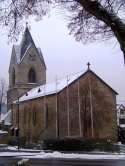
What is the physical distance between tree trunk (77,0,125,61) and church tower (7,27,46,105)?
7256 centimetres

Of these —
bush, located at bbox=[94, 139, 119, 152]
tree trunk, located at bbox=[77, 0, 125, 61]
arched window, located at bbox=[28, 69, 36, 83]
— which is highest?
arched window, located at bbox=[28, 69, 36, 83]

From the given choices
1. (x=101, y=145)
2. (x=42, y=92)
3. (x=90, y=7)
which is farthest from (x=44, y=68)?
(x=90, y=7)

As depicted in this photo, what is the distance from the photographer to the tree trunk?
383 inches

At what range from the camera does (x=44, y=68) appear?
85.1 metres

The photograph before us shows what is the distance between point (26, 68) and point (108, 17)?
74217 millimetres

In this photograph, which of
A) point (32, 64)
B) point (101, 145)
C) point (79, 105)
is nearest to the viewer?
point (101, 145)

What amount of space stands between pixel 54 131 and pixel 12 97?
26.6 m

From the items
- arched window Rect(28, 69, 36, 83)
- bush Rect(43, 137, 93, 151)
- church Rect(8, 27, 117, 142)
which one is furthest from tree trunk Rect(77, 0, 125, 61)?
arched window Rect(28, 69, 36, 83)

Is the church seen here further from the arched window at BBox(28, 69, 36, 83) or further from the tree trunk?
the tree trunk

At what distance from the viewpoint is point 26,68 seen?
8356cm

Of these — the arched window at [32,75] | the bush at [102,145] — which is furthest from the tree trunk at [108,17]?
the arched window at [32,75]

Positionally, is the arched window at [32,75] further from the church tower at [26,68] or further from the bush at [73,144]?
the bush at [73,144]

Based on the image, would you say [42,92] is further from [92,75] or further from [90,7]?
[90,7]

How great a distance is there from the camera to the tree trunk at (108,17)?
31.9 feet
